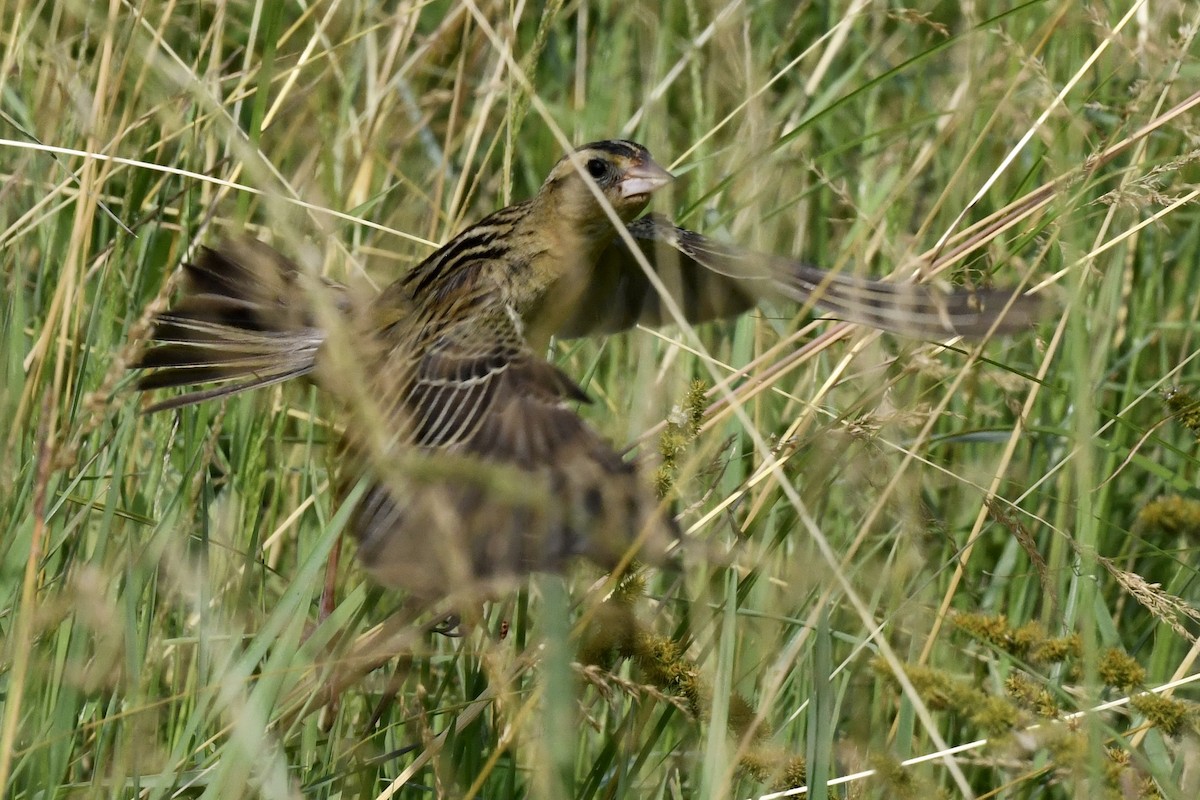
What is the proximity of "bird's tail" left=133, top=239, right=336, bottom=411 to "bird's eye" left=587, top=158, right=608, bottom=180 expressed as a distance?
2.01 ft

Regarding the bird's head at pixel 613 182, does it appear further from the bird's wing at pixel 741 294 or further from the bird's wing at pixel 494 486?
the bird's wing at pixel 494 486

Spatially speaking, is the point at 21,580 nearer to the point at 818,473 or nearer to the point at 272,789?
the point at 272,789

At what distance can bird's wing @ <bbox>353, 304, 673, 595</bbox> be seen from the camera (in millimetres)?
1359

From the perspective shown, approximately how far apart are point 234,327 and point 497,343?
86cm

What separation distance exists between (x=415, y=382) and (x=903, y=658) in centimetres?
90

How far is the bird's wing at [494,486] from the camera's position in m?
1.36

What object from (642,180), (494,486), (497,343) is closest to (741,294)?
(642,180)

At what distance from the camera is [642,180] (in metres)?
2.73

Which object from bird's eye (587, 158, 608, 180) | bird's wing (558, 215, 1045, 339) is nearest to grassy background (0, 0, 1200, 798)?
bird's wing (558, 215, 1045, 339)

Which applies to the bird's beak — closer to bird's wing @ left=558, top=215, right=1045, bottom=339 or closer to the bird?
A: the bird

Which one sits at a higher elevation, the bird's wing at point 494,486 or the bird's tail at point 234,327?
the bird's tail at point 234,327

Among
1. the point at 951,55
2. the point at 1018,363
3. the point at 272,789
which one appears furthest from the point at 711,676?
the point at 951,55

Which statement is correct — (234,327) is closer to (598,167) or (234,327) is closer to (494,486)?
(598,167)

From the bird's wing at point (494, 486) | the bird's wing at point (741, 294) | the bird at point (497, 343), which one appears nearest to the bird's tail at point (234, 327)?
the bird at point (497, 343)
